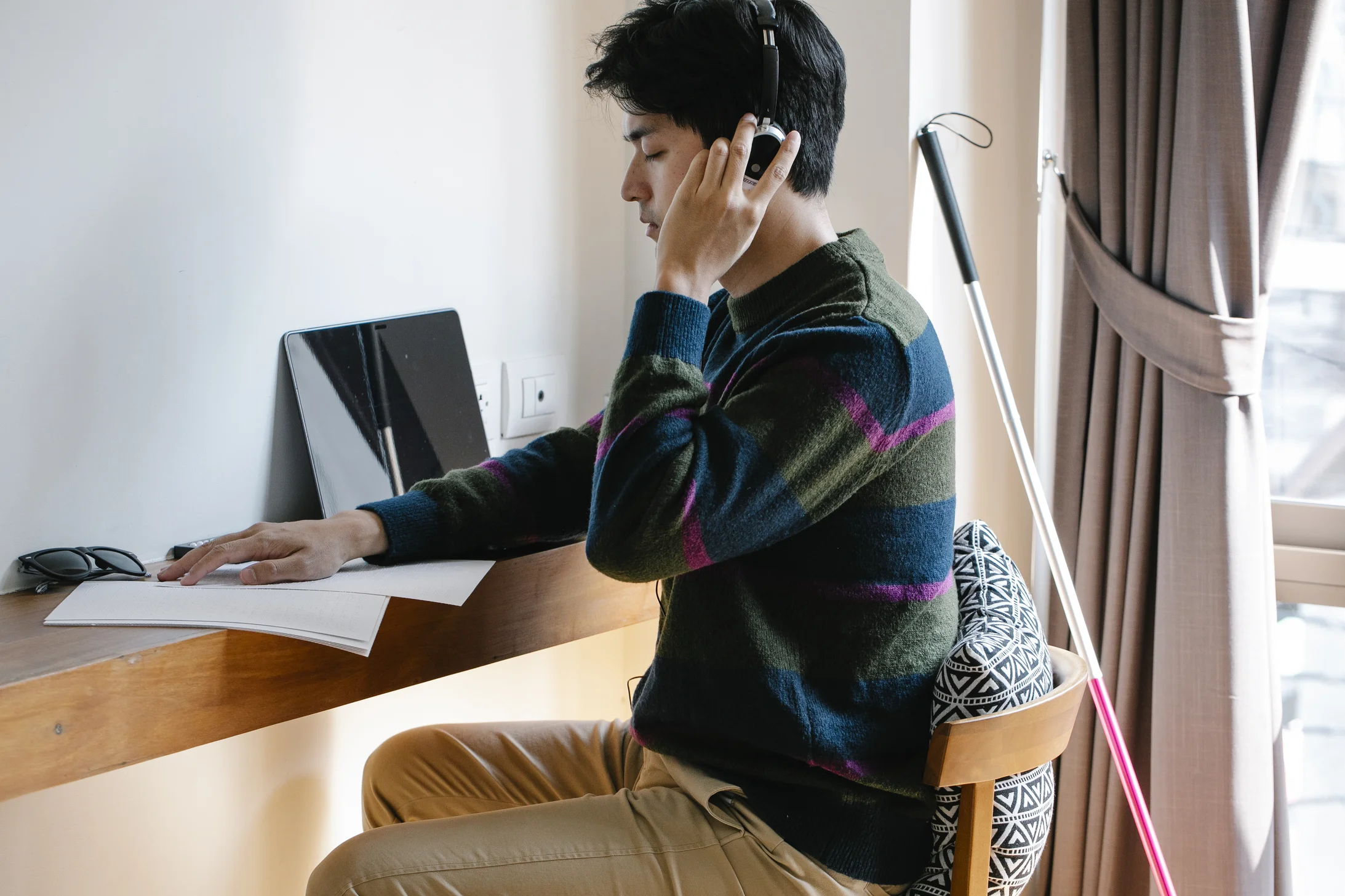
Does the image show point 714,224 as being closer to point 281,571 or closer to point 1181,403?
point 281,571

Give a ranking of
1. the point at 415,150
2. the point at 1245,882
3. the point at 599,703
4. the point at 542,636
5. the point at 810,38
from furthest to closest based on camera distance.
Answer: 1. the point at 599,703
2. the point at 1245,882
3. the point at 415,150
4. the point at 542,636
5. the point at 810,38

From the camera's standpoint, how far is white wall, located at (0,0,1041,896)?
3.83ft

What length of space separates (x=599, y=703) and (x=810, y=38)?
1239 mm

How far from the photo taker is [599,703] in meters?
1.96

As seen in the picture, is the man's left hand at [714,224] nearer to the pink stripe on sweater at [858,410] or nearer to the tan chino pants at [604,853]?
the pink stripe on sweater at [858,410]

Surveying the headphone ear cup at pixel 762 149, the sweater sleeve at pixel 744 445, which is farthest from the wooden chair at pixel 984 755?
the headphone ear cup at pixel 762 149

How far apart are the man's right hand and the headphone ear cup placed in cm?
53

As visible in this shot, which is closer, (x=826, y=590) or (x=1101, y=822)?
(x=826, y=590)

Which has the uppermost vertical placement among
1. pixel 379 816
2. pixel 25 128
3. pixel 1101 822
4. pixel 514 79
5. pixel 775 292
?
pixel 514 79

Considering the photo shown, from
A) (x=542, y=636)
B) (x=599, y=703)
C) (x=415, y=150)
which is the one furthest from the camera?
(x=599, y=703)

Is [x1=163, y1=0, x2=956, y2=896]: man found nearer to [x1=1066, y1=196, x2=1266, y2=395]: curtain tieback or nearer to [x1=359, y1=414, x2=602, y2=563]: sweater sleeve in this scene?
[x1=359, y1=414, x2=602, y2=563]: sweater sleeve

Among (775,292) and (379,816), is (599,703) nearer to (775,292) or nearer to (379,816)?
(379,816)

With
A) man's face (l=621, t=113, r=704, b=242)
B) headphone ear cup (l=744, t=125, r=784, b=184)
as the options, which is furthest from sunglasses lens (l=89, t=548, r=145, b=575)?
headphone ear cup (l=744, t=125, r=784, b=184)

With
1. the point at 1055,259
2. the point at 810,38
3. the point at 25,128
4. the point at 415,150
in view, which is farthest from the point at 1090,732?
the point at 25,128
